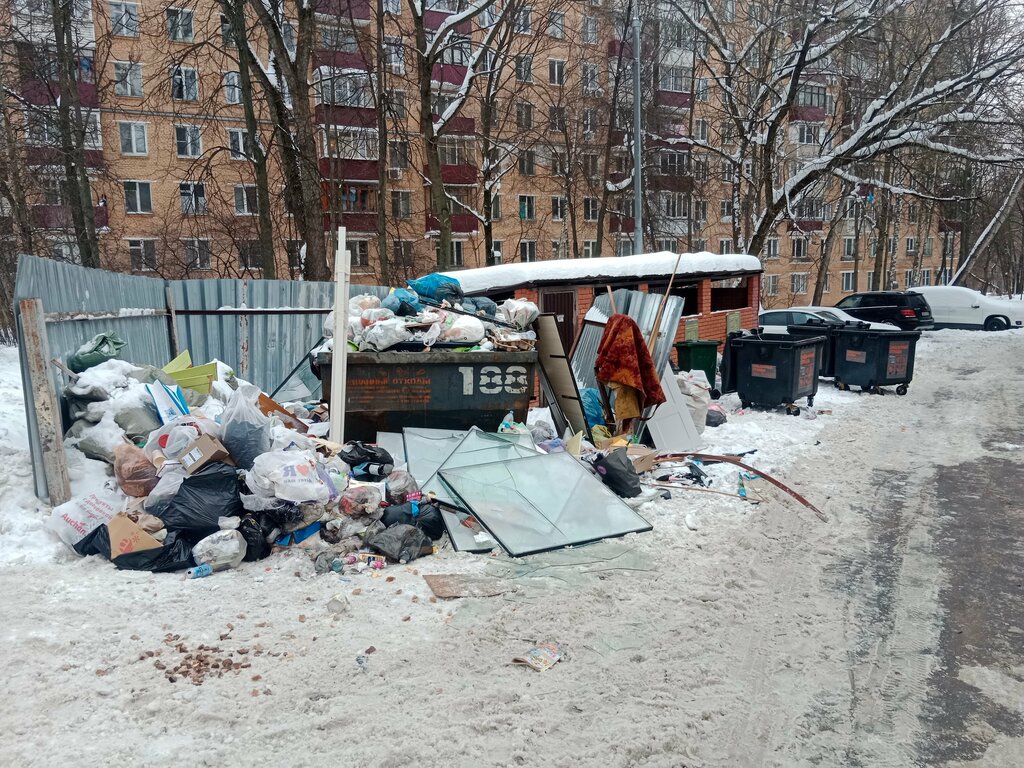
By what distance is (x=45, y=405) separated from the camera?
18.5ft

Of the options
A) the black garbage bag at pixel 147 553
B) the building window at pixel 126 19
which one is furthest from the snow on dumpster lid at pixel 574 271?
the building window at pixel 126 19

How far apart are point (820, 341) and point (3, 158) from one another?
1616cm

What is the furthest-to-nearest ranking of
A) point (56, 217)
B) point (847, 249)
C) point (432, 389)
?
1. point (847, 249)
2. point (56, 217)
3. point (432, 389)

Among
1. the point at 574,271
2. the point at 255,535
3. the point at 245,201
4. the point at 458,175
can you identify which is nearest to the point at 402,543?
the point at 255,535

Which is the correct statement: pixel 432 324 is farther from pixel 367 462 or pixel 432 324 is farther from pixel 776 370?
pixel 776 370

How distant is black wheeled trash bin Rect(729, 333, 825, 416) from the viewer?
11.1 m

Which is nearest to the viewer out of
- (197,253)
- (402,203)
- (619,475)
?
(619,475)

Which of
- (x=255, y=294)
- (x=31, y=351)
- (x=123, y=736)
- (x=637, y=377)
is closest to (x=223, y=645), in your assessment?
(x=123, y=736)

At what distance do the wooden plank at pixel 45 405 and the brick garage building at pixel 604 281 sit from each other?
19.7 feet

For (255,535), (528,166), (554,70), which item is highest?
(554,70)

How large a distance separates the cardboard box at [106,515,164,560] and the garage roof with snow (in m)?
6.59

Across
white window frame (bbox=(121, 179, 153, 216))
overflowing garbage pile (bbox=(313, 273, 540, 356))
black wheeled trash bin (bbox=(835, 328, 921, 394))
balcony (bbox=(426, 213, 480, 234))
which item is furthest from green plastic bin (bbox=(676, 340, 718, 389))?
white window frame (bbox=(121, 179, 153, 216))

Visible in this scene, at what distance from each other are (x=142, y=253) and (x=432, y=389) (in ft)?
84.4

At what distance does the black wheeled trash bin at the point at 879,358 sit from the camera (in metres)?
12.6
